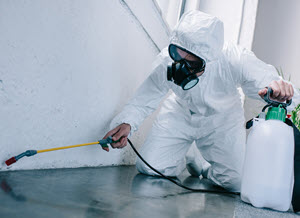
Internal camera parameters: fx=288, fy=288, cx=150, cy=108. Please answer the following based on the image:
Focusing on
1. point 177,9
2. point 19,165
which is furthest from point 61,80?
point 177,9

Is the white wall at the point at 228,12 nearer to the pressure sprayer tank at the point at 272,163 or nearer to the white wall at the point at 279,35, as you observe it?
the white wall at the point at 279,35

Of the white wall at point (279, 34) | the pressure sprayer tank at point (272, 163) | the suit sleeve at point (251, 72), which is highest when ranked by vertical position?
the suit sleeve at point (251, 72)

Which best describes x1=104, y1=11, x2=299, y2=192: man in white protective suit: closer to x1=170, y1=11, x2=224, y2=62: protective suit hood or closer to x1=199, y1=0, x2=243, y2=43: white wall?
x1=170, y1=11, x2=224, y2=62: protective suit hood

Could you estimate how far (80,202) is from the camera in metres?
0.78

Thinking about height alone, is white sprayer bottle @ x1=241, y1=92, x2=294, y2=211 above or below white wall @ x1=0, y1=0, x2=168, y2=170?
below

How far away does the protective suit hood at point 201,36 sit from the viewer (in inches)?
52.1

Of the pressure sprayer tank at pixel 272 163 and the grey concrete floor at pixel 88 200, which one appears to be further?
the pressure sprayer tank at pixel 272 163

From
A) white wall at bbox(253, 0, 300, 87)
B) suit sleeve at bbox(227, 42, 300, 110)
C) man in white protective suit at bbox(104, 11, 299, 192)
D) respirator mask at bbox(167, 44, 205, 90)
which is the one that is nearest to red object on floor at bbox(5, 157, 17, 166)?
man in white protective suit at bbox(104, 11, 299, 192)

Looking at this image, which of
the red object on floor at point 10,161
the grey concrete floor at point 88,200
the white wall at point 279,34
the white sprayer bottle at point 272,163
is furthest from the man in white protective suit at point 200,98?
the white wall at point 279,34

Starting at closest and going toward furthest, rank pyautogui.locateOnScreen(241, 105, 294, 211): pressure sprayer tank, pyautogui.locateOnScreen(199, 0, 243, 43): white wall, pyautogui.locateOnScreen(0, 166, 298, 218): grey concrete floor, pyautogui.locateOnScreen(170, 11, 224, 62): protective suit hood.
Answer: pyautogui.locateOnScreen(0, 166, 298, 218): grey concrete floor → pyautogui.locateOnScreen(241, 105, 294, 211): pressure sprayer tank → pyautogui.locateOnScreen(170, 11, 224, 62): protective suit hood → pyautogui.locateOnScreen(199, 0, 243, 43): white wall

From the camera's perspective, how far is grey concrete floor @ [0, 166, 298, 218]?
0.68 m

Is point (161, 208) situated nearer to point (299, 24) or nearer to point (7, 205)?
point (7, 205)

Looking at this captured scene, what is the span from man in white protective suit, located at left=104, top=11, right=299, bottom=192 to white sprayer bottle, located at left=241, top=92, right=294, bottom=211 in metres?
0.13

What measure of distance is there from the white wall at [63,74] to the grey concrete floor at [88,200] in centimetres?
13
